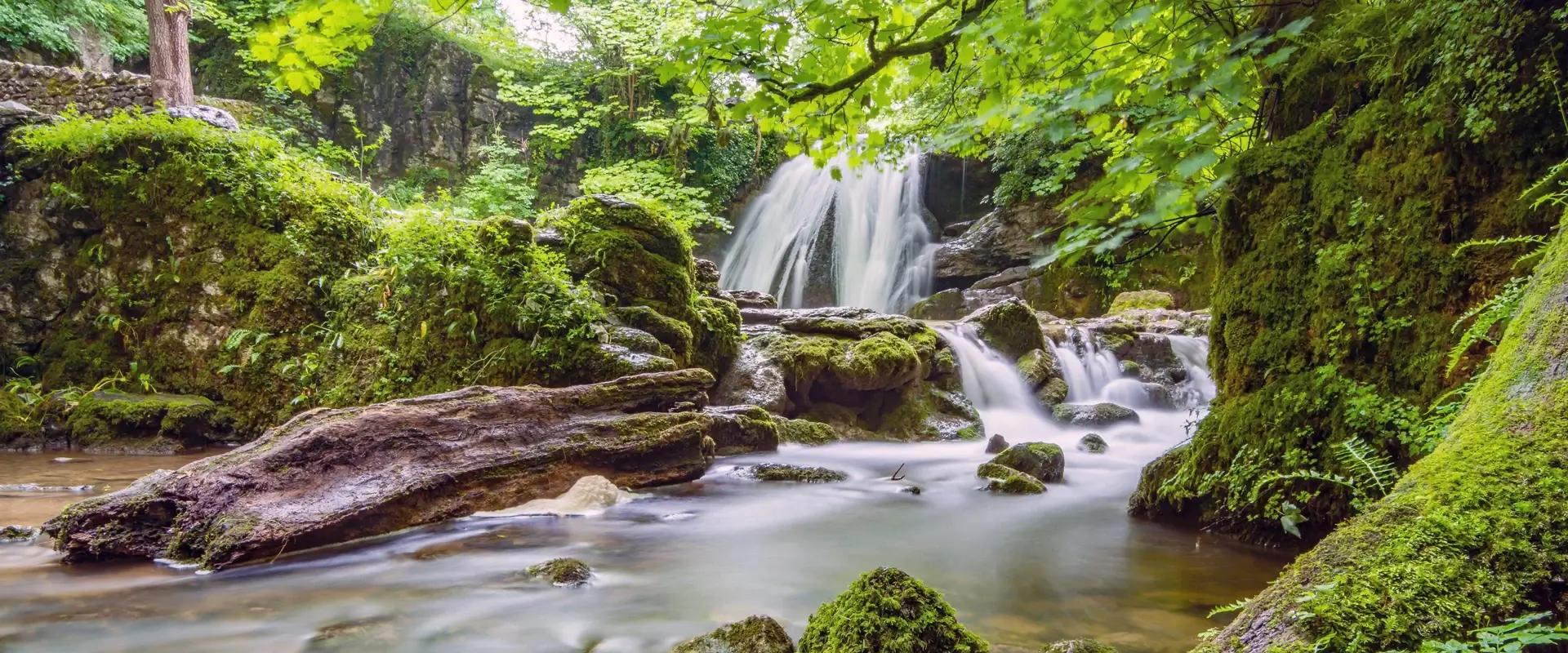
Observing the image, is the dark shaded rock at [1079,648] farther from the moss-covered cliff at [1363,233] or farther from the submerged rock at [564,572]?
the submerged rock at [564,572]

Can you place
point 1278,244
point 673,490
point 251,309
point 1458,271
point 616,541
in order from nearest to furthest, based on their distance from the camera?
point 1458,271, point 1278,244, point 616,541, point 673,490, point 251,309

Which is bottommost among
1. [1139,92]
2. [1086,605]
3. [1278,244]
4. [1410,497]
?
[1086,605]

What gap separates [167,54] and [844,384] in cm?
1327

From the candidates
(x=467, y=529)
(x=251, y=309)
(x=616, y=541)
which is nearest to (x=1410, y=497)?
(x=616, y=541)

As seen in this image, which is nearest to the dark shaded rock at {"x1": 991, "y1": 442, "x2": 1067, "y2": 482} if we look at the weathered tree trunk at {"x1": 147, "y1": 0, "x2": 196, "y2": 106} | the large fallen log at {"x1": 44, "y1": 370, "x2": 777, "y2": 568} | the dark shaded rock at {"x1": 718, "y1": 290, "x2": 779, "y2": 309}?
the large fallen log at {"x1": 44, "y1": 370, "x2": 777, "y2": 568}

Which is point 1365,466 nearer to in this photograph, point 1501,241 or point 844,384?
point 1501,241

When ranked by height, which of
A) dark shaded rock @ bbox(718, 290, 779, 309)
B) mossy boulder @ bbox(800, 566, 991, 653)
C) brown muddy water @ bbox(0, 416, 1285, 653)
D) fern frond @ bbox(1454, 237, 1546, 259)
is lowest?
brown muddy water @ bbox(0, 416, 1285, 653)

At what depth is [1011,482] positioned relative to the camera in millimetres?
6035

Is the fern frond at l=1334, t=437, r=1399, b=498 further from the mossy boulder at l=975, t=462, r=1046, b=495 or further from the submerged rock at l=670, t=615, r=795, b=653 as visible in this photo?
the mossy boulder at l=975, t=462, r=1046, b=495

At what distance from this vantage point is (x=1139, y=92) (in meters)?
3.02

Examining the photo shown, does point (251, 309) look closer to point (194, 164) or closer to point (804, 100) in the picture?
point (194, 164)

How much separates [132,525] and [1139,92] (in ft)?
16.9

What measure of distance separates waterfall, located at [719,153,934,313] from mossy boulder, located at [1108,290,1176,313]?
4.32m

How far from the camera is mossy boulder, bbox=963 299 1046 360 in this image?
10953 mm
